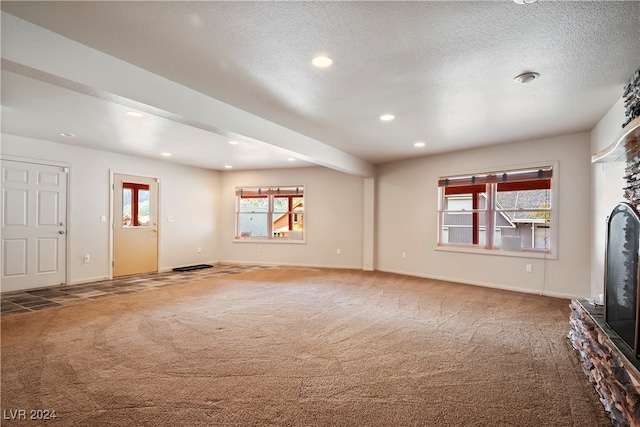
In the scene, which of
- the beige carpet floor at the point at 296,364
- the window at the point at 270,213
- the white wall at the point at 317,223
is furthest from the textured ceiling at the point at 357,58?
the window at the point at 270,213

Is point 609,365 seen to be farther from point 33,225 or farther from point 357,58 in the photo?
point 33,225

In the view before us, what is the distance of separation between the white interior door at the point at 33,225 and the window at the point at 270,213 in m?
3.84

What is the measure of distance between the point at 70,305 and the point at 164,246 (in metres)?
3.05

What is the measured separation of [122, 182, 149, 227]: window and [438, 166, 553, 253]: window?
620 centimetres

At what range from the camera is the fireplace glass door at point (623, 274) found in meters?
1.95

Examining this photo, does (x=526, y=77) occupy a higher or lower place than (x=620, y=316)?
higher

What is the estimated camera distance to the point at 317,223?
8.00m

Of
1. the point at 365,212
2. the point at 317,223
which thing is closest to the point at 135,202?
the point at 317,223

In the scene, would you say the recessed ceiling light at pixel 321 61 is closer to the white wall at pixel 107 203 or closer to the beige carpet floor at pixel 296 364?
the beige carpet floor at pixel 296 364

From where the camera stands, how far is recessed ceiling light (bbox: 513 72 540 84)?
2.88 meters

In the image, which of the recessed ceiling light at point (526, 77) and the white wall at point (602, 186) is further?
the white wall at point (602, 186)

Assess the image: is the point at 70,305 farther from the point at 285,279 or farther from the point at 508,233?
the point at 508,233

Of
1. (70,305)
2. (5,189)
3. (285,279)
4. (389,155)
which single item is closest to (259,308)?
(285,279)

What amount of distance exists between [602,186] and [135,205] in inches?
314
